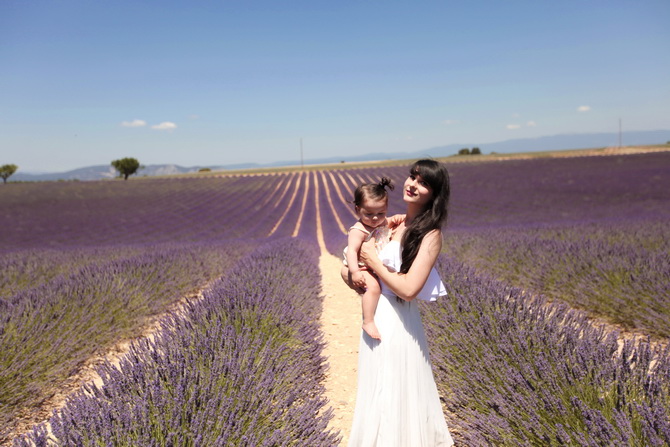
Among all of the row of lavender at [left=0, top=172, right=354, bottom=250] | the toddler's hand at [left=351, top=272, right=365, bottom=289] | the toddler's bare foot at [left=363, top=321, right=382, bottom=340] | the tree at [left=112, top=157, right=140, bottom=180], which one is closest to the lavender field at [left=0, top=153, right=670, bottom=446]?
the toddler's bare foot at [left=363, top=321, right=382, bottom=340]

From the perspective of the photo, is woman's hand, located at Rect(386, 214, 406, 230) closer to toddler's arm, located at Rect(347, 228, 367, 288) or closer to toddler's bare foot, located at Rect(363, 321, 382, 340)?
A: toddler's arm, located at Rect(347, 228, 367, 288)

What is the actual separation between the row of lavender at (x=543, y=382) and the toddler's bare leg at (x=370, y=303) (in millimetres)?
688

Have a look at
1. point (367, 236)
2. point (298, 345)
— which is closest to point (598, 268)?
point (298, 345)

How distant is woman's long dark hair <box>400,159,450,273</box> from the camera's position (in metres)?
1.42

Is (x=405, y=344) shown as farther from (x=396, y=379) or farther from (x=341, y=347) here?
(x=341, y=347)

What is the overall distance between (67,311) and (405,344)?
11.3ft

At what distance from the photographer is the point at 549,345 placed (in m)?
1.93

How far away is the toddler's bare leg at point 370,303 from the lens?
149 centimetres

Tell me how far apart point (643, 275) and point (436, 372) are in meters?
2.73

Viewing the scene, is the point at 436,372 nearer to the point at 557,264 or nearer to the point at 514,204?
the point at 557,264

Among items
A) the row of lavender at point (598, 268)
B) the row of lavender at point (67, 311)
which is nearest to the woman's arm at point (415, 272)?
the row of lavender at point (67, 311)

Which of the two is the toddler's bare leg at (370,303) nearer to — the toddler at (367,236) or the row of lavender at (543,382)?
the toddler at (367,236)

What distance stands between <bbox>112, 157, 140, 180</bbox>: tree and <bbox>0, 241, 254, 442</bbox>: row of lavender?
216ft

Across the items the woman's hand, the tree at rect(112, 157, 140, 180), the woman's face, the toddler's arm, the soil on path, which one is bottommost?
the soil on path
